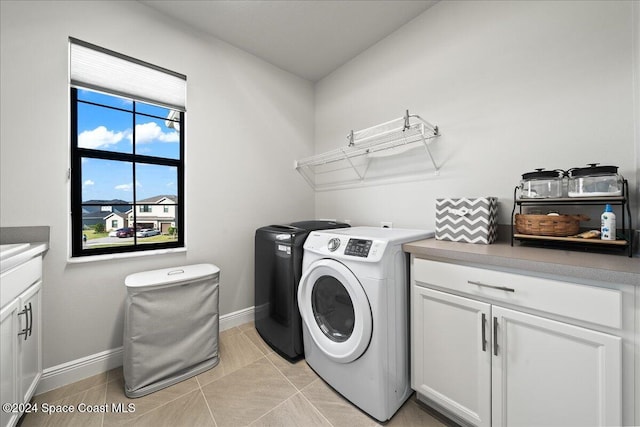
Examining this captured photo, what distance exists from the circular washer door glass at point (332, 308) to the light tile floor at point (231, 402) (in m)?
0.36

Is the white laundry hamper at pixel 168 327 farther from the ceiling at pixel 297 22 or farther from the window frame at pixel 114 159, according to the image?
the ceiling at pixel 297 22

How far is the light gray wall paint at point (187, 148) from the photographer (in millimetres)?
1389

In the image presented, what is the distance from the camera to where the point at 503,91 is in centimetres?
149

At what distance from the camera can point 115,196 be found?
175 centimetres

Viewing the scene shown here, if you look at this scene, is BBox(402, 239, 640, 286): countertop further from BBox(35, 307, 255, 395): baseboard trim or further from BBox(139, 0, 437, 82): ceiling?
BBox(35, 307, 255, 395): baseboard trim

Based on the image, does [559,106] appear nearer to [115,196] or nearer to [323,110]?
[323,110]

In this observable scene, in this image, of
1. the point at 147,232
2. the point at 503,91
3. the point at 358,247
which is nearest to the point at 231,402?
the point at 358,247

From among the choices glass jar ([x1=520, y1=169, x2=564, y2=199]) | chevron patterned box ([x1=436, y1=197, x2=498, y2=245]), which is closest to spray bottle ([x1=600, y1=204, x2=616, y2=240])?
glass jar ([x1=520, y1=169, x2=564, y2=199])

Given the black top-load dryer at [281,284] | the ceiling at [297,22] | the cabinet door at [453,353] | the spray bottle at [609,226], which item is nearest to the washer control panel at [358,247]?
the cabinet door at [453,353]

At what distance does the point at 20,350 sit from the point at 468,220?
2.40 m

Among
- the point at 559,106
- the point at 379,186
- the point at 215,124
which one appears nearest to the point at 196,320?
the point at 215,124

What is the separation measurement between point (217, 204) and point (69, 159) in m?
0.95

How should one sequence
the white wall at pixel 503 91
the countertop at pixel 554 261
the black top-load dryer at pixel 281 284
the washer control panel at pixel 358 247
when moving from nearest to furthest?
the countertop at pixel 554 261 → the white wall at pixel 503 91 → the washer control panel at pixel 358 247 → the black top-load dryer at pixel 281 284

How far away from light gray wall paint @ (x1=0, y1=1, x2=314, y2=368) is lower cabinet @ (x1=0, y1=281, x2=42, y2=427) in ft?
0.70
